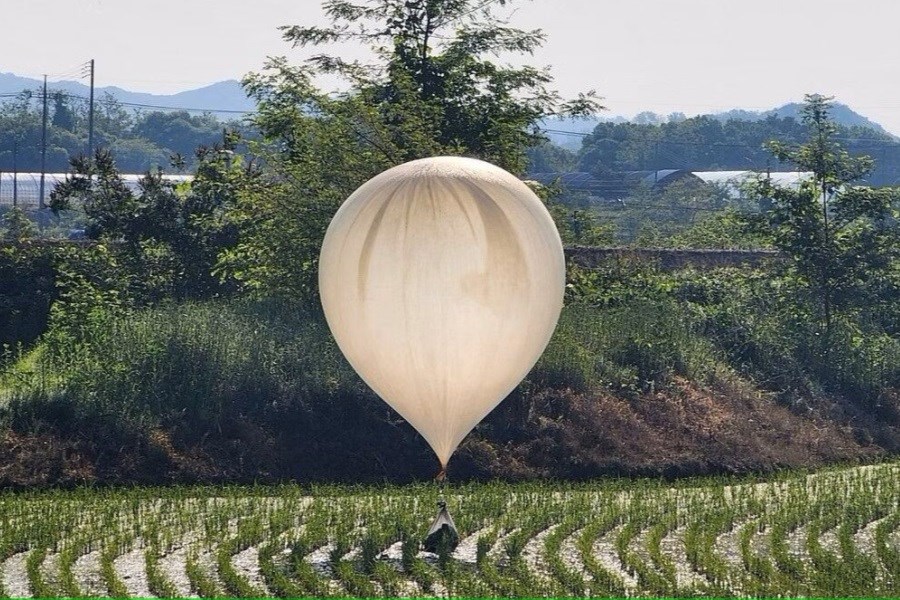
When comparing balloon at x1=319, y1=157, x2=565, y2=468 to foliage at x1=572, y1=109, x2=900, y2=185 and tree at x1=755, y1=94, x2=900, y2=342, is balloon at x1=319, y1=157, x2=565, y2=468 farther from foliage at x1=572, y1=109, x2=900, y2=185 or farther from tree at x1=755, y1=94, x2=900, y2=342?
foliage at x1=572, y1=109, x2=900, y2=185

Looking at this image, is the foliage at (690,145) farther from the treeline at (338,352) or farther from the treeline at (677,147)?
the treeline at (338,352)

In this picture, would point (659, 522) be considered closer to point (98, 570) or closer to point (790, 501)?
point (790, 501)

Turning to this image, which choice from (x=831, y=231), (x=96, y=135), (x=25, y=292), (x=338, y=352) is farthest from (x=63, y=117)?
(x=338, y=352)

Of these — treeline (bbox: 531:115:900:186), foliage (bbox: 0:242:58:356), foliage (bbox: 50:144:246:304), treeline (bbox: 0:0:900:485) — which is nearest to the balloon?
treeline (bbox: 0:0:900:485)

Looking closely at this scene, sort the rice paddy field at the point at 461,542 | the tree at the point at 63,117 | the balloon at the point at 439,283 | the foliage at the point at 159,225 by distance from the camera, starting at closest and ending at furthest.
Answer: the rice paddy field at the point at 461,542
the balloon at the point at 439,283
the foliage at the point at 159,225
the tree at the point at 63,117

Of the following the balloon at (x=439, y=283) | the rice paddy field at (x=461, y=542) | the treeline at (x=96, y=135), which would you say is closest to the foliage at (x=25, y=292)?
the rice paddy field at (x=461, y=542)

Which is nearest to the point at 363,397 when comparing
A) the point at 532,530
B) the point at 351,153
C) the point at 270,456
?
the point at 270,456
